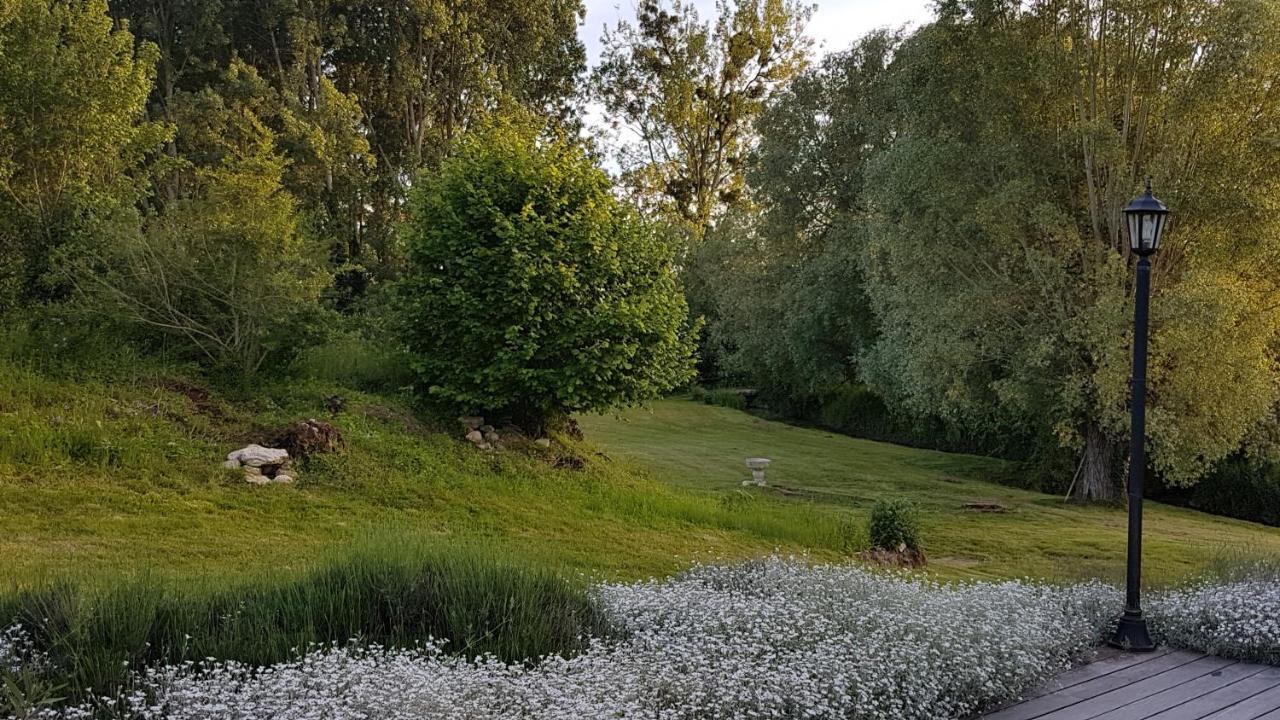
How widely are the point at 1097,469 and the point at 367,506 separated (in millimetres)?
12773

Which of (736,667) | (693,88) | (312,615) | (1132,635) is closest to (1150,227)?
(1132,635)

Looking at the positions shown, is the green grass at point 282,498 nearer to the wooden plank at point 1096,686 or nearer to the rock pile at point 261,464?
the rock pile at point 261,464

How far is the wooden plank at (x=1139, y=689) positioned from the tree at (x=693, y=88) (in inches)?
1125

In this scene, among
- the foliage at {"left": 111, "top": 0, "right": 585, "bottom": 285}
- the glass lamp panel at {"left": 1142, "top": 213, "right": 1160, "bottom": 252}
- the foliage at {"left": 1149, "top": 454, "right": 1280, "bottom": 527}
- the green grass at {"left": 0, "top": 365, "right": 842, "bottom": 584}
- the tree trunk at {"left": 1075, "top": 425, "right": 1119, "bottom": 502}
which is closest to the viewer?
the glass lamp panel at {"left": 1142, "top": 213, "right": 1160, "bottom": 252}

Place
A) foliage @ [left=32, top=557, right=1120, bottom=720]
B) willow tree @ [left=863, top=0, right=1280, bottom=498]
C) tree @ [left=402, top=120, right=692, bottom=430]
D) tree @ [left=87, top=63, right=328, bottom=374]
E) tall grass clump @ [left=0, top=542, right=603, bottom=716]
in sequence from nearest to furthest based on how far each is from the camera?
1. foliage @ [left=32, top=557, right=1120, bottom=720]
2. tall grass clump @ [left=0, top=542, right=603, bottom=716]
3. tree @ [left=87, top=63, right=328, bottom=374]
4. tree @ [left=402, top=120, right=692, bottom=430]
5. willow tree @ [left=863, top=0, right=1280, bottom=498]

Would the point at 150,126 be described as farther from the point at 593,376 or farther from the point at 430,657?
the point at 430,657

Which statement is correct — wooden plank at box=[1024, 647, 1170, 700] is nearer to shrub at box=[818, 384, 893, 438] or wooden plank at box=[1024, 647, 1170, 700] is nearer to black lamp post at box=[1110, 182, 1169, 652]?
black lamp post at box=[1110, 182, 1169, 652]

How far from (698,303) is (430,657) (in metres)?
29.9

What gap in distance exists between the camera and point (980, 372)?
1616cm

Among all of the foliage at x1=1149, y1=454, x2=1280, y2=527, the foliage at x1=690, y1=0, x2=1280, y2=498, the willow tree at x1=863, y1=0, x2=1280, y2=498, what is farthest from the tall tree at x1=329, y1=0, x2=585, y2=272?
the foliage at x1=1149, y1=454, x2=1280, y2=527

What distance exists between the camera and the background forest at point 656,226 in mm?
10984

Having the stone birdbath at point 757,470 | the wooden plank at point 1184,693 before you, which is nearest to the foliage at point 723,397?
the stone birdbath at point 757,470

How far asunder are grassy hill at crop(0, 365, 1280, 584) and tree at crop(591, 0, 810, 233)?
23.1m

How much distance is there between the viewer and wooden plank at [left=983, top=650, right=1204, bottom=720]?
4598mm
